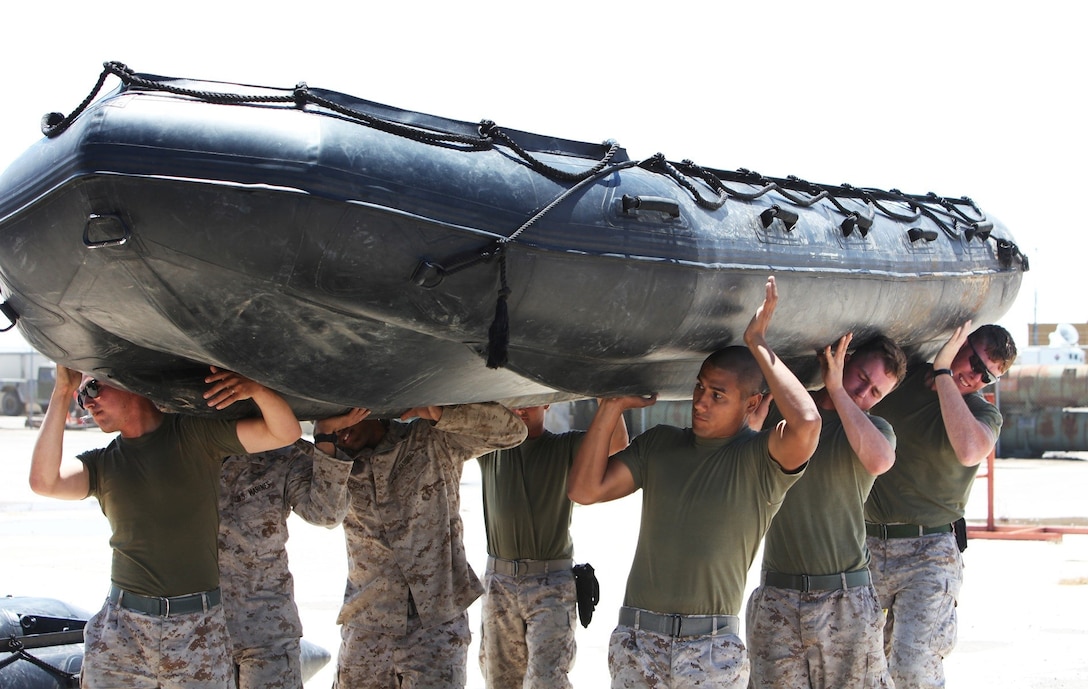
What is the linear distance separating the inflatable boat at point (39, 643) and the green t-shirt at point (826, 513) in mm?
2864

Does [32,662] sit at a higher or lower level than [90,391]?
lower

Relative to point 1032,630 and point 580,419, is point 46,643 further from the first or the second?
point 580,419

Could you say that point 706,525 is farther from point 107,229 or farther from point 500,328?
point 107,229

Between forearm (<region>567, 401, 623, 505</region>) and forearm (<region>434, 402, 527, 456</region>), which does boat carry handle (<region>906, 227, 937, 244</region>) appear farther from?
forearm (<region>434, 402, 527, 456</region>)

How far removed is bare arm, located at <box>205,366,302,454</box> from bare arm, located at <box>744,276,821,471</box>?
1.45 meters

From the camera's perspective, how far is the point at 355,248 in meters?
3.03

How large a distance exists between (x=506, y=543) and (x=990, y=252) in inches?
94.8

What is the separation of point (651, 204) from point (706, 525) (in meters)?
0.98

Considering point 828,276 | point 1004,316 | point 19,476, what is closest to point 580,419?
point 19,476

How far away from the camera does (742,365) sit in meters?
3.69

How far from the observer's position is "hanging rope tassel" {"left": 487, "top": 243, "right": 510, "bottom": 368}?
3201mm

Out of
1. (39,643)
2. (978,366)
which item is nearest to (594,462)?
(978,366)

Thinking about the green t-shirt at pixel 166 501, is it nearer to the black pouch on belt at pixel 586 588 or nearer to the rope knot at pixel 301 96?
the rope knot at pixel 301 96

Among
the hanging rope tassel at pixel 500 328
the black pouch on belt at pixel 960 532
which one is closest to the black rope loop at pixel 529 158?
the hanging rope tassel at pixel 500 328
